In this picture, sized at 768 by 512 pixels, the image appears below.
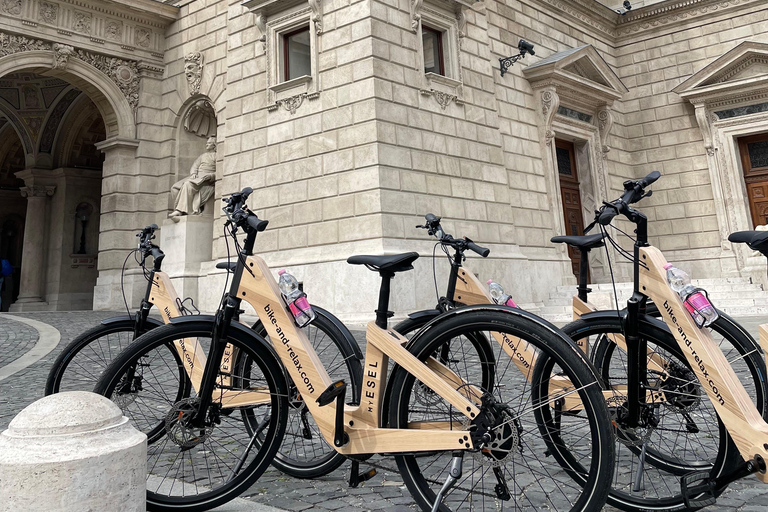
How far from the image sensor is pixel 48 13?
44.0ft

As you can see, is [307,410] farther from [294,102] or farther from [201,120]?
[201,120]

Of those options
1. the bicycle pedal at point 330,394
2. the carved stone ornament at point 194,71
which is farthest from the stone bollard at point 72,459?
the carved stone ornament at point 194,71

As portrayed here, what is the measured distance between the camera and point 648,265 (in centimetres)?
238

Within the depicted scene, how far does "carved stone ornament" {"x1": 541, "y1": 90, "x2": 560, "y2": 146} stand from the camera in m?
14.0

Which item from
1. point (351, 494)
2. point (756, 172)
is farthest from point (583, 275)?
point (756, 172)

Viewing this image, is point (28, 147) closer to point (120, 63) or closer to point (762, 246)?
point (120, 63)

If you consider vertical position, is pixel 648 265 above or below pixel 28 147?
below

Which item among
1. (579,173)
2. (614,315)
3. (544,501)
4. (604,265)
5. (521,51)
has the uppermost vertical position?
(521,51)

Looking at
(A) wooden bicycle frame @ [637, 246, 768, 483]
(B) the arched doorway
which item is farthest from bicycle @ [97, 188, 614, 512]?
(B) the arched doorway

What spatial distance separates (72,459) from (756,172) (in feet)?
60.2

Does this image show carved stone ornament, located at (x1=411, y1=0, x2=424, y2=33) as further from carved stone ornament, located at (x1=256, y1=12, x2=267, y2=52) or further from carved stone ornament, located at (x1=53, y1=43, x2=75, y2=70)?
carved stone ornament, located at (x1=53, y1=43, x2=75, y2=70)

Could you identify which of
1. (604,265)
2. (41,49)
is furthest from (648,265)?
(41,49)

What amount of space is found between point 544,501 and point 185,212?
12.8 metres

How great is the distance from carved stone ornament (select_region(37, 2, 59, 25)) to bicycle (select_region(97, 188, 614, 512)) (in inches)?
547
